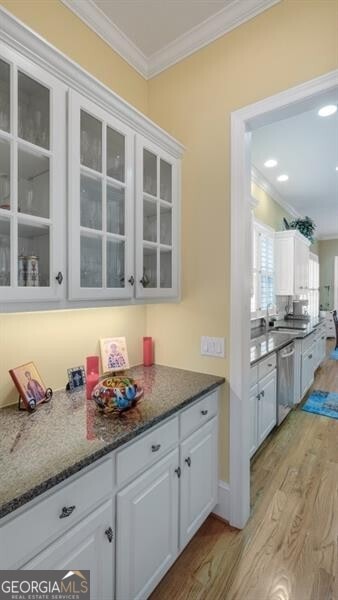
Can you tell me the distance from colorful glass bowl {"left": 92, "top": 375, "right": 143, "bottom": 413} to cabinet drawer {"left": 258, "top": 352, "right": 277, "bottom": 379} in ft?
4.87

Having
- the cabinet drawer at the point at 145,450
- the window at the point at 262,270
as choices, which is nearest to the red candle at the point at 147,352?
the cabinet drawer at the point at 145,450

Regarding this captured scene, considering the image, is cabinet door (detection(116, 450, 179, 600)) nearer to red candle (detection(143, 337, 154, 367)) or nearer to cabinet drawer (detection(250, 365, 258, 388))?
red candle (detection(143, 337, 154, 367))

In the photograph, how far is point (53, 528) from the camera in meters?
0.90

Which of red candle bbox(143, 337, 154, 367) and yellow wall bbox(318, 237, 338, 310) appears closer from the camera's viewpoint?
red candle bbox(143, 337, 154, 367)

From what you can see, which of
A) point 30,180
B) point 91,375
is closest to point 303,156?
point 30,180

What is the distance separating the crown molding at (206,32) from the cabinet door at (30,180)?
3.95 ft

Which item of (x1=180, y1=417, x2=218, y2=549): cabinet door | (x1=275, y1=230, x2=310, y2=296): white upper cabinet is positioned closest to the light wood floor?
(x1=180, y1=417, x2=218, y2=549): cabinet door

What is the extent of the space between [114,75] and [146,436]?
2.22 m

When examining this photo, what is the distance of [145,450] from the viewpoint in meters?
1.25

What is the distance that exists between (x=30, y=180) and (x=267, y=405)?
2555 mm

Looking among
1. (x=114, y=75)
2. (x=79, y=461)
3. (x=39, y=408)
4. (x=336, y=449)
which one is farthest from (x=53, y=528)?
(x=336, y=449)

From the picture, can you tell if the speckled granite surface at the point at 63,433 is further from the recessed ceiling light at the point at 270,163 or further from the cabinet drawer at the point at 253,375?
the recessed ceiling light at the point at 270,163

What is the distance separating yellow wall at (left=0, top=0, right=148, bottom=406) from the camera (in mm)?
1392

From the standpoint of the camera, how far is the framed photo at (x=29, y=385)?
1317 mm
